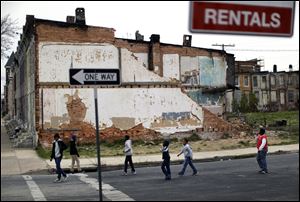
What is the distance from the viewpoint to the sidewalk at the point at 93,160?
70.6 ft

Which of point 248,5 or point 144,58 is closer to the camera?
point 248,5

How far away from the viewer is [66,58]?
104 feet

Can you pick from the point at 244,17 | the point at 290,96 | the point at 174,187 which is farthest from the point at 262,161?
the point at 290,96

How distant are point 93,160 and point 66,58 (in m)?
9.67

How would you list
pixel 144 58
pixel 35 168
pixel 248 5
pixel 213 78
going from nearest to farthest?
1. pixel 248 5
2. pixel 35 168
3. pixel 144 58
4. pixel 213 78

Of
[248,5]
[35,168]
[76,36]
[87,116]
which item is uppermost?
[76,36]

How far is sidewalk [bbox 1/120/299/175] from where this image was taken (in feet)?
70.6

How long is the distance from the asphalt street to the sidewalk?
104 inches

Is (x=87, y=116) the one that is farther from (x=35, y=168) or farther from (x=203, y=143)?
(x=35, y=168)

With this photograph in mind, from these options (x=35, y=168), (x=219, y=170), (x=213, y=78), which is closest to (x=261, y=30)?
(x=219, y=170)

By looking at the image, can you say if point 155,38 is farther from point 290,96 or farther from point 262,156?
point 290,96

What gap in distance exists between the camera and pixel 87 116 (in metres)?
32.1

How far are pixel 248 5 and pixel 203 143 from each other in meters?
23.9

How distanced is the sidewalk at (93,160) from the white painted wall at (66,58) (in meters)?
5.23
